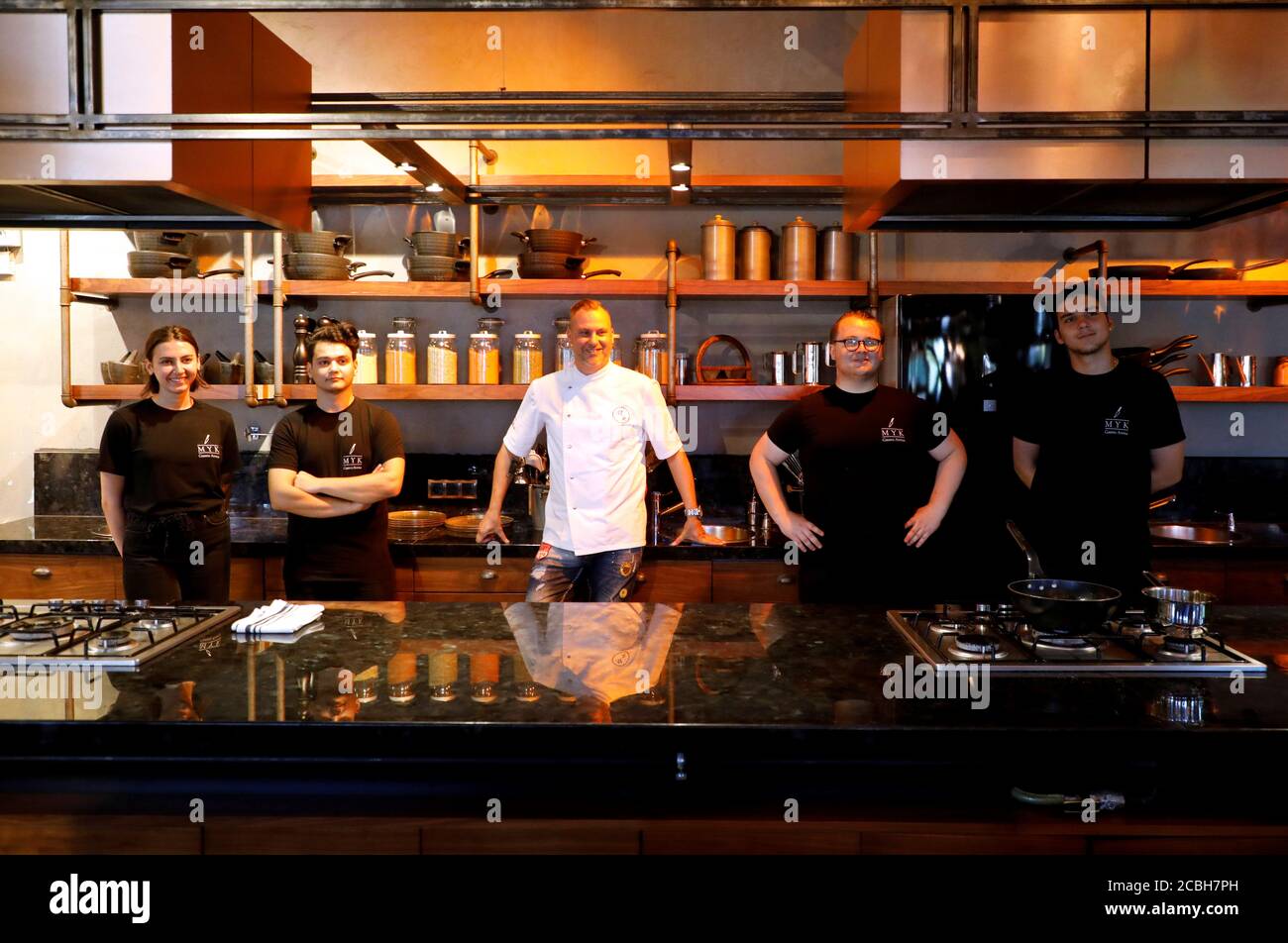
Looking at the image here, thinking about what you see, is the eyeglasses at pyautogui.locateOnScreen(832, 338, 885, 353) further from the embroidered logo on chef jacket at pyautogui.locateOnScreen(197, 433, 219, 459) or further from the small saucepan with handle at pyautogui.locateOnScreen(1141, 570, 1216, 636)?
the embroidered logo on chef jacket at pyautogui.locateOnScreen(197, 433, 219, 459)

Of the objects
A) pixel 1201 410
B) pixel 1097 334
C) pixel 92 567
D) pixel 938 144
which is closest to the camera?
pixel 938 144

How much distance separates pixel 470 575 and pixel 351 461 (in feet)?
2.31

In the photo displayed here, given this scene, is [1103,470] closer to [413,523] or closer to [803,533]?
[803,533]

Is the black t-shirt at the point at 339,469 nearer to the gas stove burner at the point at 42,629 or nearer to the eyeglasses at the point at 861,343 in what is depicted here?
the gas stove burner at the point at 42,629

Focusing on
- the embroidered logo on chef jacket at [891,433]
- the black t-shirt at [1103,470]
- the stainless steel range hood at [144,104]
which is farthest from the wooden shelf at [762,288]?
the stainless steel range hood at [144,104]

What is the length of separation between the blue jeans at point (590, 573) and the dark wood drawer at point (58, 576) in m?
1.67

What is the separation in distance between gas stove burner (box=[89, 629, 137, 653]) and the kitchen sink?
12.4 feet

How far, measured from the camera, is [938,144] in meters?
2.24

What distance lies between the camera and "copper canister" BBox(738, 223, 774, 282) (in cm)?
440

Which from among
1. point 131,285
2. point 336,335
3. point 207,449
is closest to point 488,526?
point 336,335
